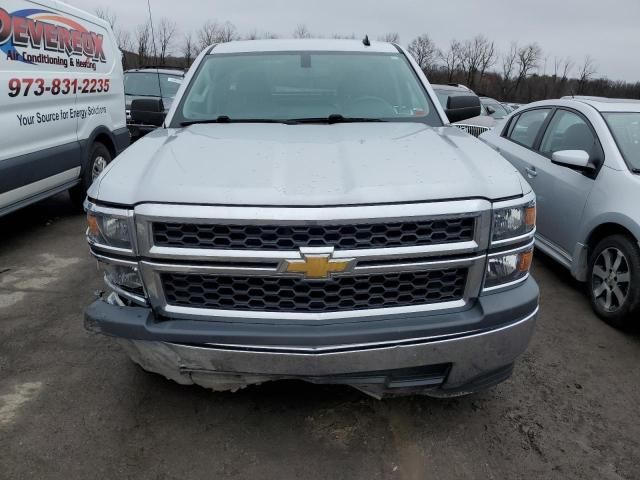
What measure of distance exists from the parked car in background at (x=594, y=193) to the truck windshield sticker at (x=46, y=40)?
4.77 metres

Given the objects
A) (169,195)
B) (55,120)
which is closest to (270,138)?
(169,195)

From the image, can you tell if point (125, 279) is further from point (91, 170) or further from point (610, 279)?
point (91, 170)

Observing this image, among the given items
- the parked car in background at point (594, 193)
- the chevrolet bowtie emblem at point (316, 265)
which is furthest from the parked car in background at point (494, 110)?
the chevrolet bowtie emblem at point (316, 265)

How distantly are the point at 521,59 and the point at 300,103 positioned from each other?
60249mm

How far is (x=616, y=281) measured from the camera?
3666mm

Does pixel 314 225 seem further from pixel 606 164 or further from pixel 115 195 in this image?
pixel 606 164

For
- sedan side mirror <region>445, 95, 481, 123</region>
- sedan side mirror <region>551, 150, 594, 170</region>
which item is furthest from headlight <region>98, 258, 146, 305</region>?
sedan side mirror <region>551, 150, 594, 170</region>

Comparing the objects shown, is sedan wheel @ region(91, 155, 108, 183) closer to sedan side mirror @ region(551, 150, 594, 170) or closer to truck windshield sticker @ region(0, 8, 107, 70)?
truck windshield sticker @ region(0, 8, 107, 70)

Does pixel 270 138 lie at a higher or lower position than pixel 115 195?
higher

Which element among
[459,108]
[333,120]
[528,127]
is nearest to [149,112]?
[333,120]

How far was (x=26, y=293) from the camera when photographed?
4016mm

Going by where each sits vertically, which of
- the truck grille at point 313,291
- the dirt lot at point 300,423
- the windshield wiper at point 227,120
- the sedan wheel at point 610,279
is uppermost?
the windshield wiper at point 227,120

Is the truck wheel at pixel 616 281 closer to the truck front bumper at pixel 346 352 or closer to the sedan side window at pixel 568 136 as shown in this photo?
the sedan side window at pixel 568 136

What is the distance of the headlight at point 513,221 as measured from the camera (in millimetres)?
2154
